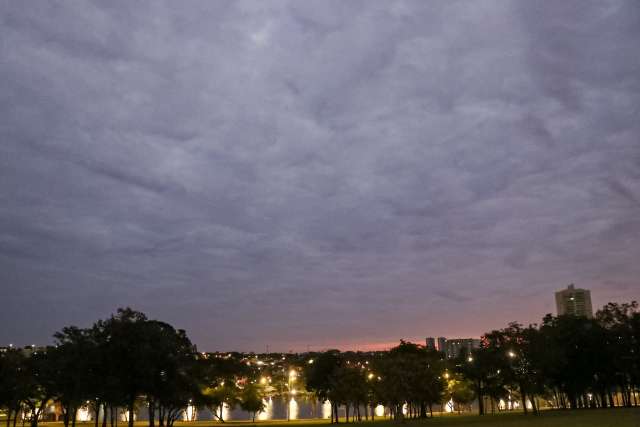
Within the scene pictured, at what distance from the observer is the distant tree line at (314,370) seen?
52.2 m

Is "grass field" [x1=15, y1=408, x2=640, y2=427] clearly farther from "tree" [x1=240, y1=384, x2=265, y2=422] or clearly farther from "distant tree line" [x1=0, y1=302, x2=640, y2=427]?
"tree" [x1=240, y1=384, x2=265, y2=422]

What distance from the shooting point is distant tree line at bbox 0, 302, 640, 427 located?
52.2 meters

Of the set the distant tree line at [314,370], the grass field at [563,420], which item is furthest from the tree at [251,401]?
the grass field at [563,420]

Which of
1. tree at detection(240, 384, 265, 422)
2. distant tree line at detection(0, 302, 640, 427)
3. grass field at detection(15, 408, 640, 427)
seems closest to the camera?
grass field at detection(15, 408, 640, 427)

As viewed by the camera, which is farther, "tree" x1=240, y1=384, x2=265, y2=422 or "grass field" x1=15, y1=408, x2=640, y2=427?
"tree" x1=240, y1=384, x2=265, y2=422

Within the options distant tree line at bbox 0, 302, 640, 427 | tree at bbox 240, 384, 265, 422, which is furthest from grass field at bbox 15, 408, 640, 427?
tree at bbox 240, 384, 265, 422

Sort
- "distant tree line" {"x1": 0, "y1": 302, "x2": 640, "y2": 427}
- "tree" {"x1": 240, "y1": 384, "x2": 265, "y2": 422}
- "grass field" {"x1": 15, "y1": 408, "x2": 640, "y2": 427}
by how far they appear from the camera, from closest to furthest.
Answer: "grass field" {"x1": 15, "y1": 408, "x2": 640, "y2": 427}
"distant tree line" {"x1": 0, "y1": 302, "x2": 640, "y2": 427}
"tree" {"x1": 240, "y1": 384, "x2": 265, "y2": 422}

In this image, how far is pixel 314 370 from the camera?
102000 mm

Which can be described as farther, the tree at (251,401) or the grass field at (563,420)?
the tree at (251,401)

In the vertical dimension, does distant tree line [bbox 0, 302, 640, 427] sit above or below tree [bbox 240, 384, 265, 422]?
above

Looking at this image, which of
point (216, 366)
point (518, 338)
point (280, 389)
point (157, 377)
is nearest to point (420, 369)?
point (518, 338)

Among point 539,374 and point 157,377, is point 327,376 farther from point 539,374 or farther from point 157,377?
point 157,377

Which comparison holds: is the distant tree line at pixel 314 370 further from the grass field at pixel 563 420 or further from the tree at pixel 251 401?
the grass field at pixel 563 420

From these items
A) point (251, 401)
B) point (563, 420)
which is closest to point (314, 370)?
point (251, 401)
